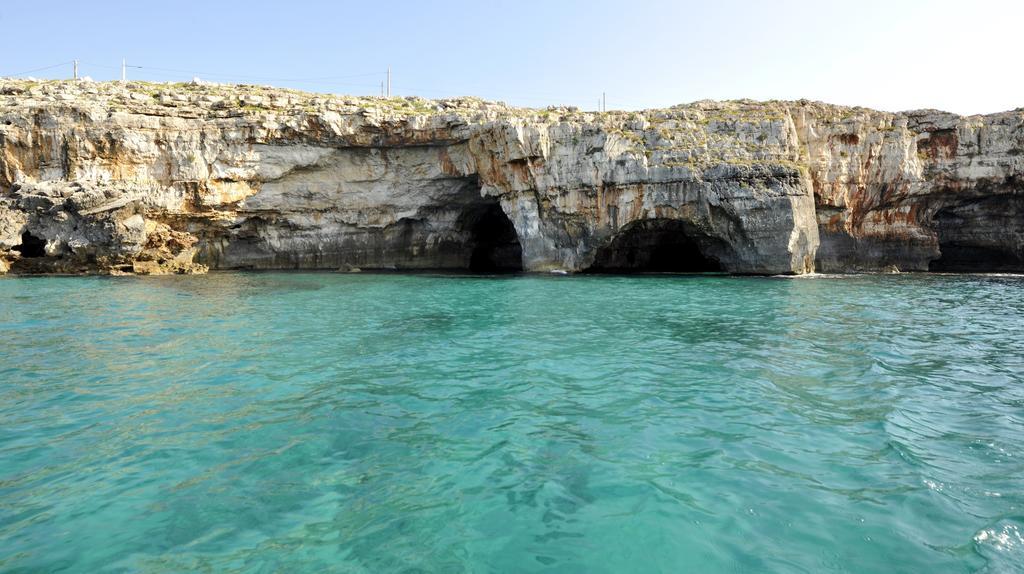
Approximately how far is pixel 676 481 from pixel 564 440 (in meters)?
1.27

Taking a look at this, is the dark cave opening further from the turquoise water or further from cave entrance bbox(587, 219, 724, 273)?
the turquoise water

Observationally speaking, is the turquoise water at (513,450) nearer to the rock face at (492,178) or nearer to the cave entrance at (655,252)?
the rock face at (492,178)

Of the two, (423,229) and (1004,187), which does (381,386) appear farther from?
(1004,187)

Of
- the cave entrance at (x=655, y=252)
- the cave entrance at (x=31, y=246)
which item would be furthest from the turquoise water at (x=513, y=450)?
the cave entrance at (x=31, y=246)

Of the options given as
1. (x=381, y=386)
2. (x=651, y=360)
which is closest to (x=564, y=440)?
(x=381, y=386)

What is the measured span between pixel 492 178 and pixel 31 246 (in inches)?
950

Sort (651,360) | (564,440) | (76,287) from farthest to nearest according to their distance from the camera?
(76,287), (651,360), (564,440)

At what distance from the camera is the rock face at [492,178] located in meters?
26.7

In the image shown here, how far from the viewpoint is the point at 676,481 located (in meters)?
4.84

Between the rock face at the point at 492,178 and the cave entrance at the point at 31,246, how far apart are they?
180mm

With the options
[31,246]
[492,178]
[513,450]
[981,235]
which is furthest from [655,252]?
[31,246]

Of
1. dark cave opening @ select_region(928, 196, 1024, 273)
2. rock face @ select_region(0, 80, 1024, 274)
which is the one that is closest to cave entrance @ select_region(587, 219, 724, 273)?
rock face @ select_region(0, 80, 1024, 274)

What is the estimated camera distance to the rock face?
26703 mm

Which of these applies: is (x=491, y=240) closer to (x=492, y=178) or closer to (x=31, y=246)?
(x=492, y=178)
